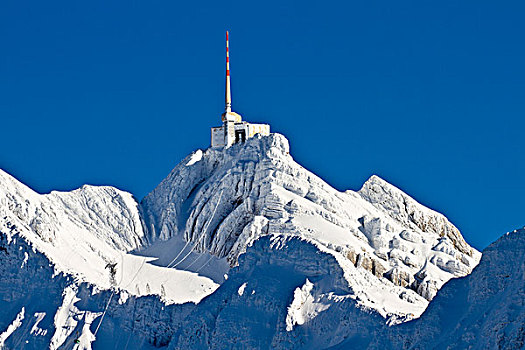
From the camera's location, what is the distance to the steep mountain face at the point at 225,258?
2793 inches

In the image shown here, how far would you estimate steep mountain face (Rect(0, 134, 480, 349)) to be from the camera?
70.9 meters

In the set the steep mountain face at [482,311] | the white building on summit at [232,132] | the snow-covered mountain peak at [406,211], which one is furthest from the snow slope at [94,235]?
the steep mountain face at [482,311]

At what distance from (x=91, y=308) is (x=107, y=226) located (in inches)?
1285

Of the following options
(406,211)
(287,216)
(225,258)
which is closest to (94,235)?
(225,258)

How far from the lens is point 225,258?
4409 inches

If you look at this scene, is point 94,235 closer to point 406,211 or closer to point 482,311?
point 406,211

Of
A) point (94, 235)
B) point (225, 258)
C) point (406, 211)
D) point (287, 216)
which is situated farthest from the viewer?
point (406, 211)

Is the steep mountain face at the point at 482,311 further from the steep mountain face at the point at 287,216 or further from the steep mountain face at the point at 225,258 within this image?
the steep mountain face at the point at 287,216

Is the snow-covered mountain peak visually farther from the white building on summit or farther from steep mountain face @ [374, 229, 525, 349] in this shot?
steep mountain face @ [374, 229, 525, 349]

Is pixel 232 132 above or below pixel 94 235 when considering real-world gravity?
above

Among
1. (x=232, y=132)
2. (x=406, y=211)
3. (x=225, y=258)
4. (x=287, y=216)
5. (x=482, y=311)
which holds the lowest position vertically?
(x=482, y=311)

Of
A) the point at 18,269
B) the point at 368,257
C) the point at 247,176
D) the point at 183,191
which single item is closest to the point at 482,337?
the point at 18,269

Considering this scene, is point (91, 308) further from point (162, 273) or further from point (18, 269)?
point (162, 273)

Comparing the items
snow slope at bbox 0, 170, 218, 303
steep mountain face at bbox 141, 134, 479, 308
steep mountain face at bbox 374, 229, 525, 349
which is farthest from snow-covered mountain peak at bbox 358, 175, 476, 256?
steep mountain face at bbox 374, 229, 525, 349
